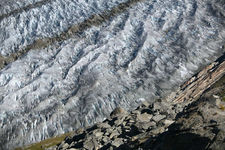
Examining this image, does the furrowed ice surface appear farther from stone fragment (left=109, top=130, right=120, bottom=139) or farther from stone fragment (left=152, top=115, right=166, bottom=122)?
stone fragment (left=152, top=115, right=166, bottom=122)

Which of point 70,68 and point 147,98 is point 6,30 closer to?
point 70,68

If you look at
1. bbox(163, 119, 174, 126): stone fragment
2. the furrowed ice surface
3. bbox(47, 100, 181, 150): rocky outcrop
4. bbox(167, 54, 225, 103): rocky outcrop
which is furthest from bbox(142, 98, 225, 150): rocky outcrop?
the furrowed ice surface

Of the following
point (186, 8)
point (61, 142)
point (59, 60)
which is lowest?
point (61, 142)

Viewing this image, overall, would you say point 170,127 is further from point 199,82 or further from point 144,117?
point 199,82

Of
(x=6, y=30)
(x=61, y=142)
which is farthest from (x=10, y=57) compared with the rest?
(x=61, y=142)

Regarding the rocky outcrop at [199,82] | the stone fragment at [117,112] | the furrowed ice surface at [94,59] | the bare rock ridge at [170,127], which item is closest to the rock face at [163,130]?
the bare rock ridge at [170,127]
